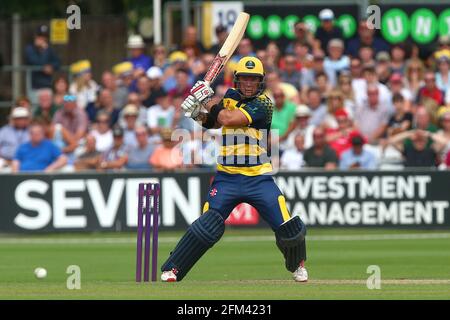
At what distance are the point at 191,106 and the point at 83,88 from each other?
12147 mm

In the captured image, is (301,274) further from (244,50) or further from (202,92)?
(244,50)

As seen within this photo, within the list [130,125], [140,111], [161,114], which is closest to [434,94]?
[161,114]

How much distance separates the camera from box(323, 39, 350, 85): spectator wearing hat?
23.7 meters

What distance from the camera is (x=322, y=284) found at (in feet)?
42.2

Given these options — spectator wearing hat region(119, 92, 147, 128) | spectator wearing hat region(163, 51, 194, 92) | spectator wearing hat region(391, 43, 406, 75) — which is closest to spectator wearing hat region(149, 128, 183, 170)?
spectator wearing hat region(119, 92, 147, 128)

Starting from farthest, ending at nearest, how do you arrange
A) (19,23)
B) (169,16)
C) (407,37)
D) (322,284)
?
(19,23)
(169,16)
(407,37)
(322,284)

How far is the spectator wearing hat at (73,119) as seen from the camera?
914 inches

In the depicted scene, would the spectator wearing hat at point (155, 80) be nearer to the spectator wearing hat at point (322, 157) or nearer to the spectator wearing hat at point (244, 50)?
the spectator wearing hat at point (244, 50)

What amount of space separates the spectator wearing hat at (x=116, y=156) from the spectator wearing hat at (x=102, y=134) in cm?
28

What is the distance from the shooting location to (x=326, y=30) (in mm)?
24375
